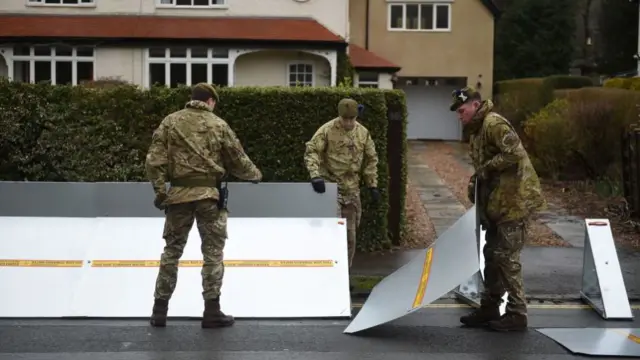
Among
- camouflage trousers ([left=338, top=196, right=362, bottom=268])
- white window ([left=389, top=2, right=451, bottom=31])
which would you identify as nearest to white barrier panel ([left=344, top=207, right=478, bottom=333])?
camouflage trousers ([left=338, top=196, right=362, bottom=268])

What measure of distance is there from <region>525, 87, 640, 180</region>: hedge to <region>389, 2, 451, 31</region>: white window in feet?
53.9

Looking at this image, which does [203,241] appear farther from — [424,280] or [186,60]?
[186,60]

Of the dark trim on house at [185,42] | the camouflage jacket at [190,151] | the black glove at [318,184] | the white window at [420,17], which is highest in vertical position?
the white window at [420,17]

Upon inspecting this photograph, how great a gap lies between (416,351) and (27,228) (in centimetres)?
418

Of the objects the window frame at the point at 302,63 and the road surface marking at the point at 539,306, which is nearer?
the road surface marking at the point at 539,306

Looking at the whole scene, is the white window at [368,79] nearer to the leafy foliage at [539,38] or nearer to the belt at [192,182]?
the leafy foliage at [539,38]

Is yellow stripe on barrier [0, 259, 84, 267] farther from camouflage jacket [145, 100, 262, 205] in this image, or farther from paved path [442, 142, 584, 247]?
paved path [442, 142, 584, 247]

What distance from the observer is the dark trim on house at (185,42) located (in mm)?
24750

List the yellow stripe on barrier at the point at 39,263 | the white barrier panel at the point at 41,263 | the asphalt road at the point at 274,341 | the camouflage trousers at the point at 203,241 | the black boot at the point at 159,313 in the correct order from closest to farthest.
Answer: the asphalt road at the point at 274,341 < the camouflage trousers at the point at 203,241 < the black boot at the point at 159,313 < the white barrier panel at the point at 41,263 < the yellow stripe on barrier at the point at 39,263

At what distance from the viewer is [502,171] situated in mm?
7656

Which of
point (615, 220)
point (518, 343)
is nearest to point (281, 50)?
point (615, 220)

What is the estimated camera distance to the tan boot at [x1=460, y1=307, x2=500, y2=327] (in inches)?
310

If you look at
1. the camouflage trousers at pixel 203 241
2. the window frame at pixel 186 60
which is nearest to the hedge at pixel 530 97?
the window frame at pixel 186 60

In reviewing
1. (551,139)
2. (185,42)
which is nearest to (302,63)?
(185,42)
